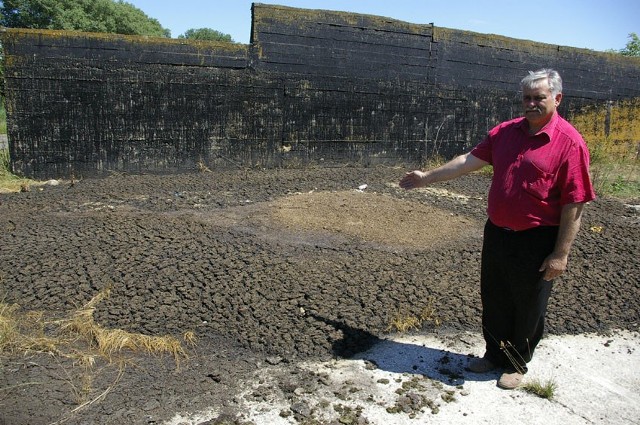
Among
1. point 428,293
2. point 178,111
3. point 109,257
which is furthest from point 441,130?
point 109,257

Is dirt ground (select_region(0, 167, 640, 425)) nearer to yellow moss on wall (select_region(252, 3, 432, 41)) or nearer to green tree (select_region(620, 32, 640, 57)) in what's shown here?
yellow moss on wall (select_region(252, 3, 432, 41))

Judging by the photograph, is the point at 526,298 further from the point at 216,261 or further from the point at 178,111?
the point at 178,111

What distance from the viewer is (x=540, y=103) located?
303cm

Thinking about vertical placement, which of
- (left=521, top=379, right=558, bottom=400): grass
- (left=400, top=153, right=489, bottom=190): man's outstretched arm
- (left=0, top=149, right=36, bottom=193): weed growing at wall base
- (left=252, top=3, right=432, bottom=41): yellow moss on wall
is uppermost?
→ (left=252, top=3, right=432, bottom=41): yellow moss on wall

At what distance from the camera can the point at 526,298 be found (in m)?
3.29

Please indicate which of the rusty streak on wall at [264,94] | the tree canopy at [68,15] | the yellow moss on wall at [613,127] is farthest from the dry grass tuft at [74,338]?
the tree canopy at [68,15]

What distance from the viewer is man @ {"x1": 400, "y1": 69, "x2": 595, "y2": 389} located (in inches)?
118

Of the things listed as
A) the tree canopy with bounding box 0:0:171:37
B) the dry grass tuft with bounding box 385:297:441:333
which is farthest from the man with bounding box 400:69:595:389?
the tree canopy with bounding box 0:0:171:37

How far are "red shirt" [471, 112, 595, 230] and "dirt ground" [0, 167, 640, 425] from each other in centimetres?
139

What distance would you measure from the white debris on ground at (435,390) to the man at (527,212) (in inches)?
9.7

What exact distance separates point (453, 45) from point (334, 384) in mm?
9949

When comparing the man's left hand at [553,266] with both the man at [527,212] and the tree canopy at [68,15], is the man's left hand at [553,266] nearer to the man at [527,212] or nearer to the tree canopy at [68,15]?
the man at [527,212]

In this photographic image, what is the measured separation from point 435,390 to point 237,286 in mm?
1750

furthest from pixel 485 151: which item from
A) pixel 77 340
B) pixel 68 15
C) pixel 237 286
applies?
pixel 68 15
